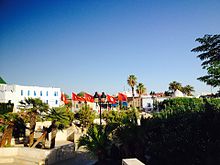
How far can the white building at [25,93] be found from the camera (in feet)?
161

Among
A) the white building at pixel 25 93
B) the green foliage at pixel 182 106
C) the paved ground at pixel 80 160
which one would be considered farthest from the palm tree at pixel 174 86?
the paved ground at pixel 80 160

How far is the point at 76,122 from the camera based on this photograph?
3647 cm

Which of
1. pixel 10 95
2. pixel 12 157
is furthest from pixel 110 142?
pixel 10 95

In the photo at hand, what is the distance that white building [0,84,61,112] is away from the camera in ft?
161

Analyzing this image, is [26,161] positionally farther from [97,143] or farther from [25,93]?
[25,93]

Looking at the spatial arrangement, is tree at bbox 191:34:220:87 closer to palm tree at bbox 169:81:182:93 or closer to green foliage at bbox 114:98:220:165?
green foliage at bbox 114:98:220:165

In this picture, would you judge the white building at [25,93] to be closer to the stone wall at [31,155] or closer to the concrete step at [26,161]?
the stone wall at [31,155]

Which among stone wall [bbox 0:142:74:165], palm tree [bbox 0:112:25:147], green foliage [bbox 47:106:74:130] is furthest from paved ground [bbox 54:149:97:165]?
palm tree [bbox 0:112:25:147]

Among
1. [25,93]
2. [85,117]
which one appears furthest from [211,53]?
[25,93]

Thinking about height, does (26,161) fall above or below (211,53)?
below

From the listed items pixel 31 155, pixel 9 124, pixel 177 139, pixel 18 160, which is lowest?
pixel 18 160

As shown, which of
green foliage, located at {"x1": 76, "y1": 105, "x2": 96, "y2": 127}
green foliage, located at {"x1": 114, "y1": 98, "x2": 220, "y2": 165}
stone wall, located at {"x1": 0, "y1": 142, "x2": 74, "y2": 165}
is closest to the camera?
green foliage, located at {"x1": 114, "y1": 98, "x2": 220, "y2": 165}

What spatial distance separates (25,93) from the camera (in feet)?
175

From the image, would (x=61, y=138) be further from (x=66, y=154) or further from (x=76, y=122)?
(x=76, y=122)
